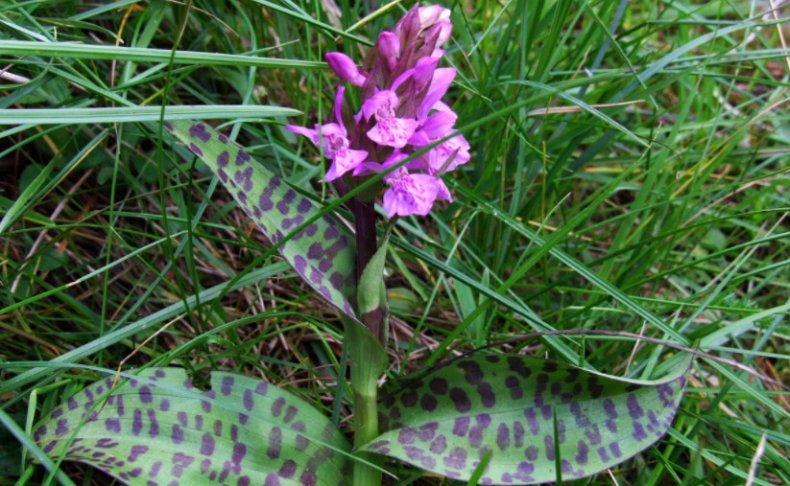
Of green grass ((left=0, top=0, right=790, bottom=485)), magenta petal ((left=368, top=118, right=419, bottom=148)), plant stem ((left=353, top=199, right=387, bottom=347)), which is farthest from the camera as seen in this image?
green grass ((left=0, top=0, right=790, bottom=485))

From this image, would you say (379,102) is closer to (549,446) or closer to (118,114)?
(118,114)

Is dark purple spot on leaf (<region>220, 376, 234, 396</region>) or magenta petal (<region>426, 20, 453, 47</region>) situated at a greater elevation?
magenta petal (<region>426, 20, 453, 47</region>)

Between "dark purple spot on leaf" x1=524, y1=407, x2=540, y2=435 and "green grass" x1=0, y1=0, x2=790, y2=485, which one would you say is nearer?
"dark purple spot on leaf" x1=524, y1=407, x2=540, y2=435

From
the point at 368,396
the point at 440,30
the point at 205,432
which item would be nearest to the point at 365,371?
the point at 368,396

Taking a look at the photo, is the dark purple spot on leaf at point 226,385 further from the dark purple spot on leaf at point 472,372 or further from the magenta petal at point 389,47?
the magenta petal at point 389,47

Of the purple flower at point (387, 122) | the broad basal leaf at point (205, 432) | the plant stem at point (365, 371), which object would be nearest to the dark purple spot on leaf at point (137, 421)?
the broad basal leaf at point (205, 432)

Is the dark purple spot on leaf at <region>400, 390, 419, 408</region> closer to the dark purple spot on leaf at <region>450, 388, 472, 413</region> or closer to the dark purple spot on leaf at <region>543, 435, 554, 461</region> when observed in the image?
the dark purple spot on leaf at <region>450, 388, 472, 413</region>

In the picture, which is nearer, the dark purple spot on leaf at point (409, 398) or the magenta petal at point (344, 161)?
the magenta petal at point (344, 161)

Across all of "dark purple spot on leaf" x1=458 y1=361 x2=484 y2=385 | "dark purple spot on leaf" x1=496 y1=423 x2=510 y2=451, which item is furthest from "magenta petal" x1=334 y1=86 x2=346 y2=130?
"dark purple spot on leaf" x1=496 y1=423 x2=510 y2=451
